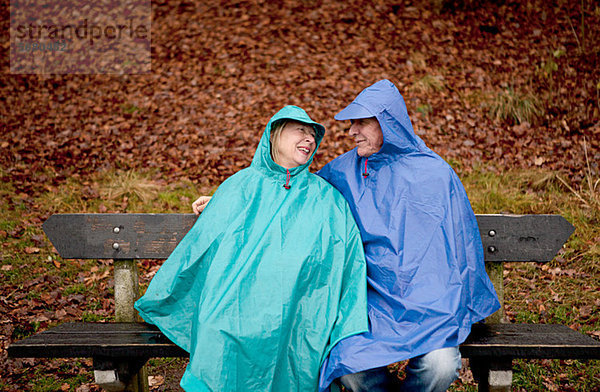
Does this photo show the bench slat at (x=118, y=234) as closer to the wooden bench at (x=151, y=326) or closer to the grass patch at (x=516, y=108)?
the wooden bench at (x=151, y=326)

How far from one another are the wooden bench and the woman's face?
711 mm

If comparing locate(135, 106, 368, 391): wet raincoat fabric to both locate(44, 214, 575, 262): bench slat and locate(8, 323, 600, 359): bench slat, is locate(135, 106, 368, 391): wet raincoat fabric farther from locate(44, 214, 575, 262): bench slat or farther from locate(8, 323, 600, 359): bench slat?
locate(44, 214, 575, 262): bench slat

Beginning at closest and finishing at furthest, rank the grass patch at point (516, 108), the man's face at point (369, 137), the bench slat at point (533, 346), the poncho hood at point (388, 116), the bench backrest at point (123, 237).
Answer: the bench slat at point (533, 346) < the poncho hood at point (388, 116) < the man's face at point (369, 137) < the bench backrest at point (123, 237) < the grass patch at point (516, 108)

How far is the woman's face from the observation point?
10.0 ft

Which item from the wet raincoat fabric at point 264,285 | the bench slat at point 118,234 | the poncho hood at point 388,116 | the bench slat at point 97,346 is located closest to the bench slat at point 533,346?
the wet raincoat fabric at point 264,285

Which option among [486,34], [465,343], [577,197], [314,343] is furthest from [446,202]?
[486,34]

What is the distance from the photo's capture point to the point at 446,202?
8.90ft

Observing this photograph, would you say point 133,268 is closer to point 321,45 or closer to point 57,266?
point 57,266

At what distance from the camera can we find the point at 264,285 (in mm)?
2564

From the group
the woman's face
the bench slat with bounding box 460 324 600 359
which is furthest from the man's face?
the bench slat with bounding box 460 324 600 359

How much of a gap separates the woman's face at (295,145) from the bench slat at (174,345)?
1.29 m

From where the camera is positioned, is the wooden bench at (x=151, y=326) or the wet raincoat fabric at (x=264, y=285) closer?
the wet raincoat fabric at (x=264, y=285)

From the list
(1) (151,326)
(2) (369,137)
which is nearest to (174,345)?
(1) (151,326)

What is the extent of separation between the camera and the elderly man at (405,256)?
241 centimetres
